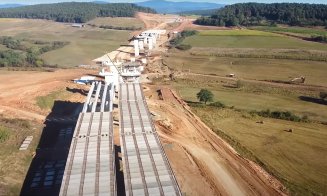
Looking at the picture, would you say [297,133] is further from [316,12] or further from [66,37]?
[316,12]

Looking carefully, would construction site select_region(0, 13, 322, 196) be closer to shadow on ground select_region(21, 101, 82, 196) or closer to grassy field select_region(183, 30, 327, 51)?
shadow on ground select_region(21, 101, 82, 196)

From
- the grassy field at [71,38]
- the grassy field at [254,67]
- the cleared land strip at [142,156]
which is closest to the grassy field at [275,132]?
the grassy field at [254,67]

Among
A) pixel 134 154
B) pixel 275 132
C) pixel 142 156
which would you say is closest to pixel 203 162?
pixel 142 156

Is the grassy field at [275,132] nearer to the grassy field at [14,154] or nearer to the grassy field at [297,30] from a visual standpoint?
the grassy field at [14,154]

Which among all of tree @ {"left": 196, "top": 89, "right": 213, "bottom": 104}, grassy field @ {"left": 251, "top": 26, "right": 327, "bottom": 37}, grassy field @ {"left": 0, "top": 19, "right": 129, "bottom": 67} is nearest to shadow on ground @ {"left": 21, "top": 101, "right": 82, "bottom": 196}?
tree @ {"left": 196, "top": 89, "right": 213, "bottom": 104}

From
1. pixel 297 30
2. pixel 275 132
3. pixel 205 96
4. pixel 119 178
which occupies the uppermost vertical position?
pixel 297 30

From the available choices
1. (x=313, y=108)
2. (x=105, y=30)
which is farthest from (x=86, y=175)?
(x=105, y=30)

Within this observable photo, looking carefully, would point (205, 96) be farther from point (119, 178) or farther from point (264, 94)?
point (119, 178)
